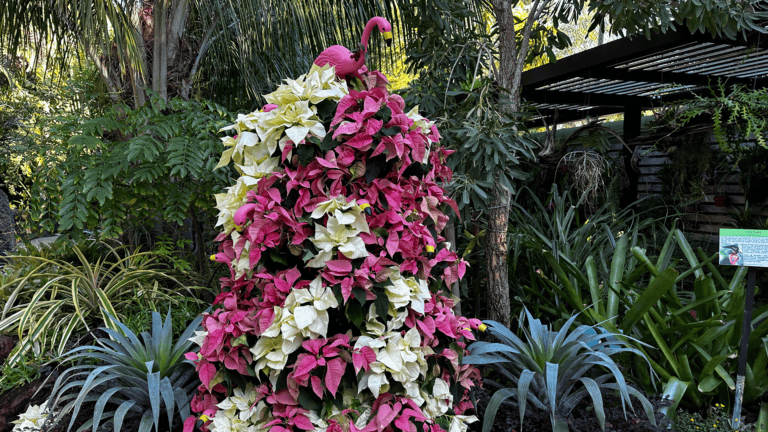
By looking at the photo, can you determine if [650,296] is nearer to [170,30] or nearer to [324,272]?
[324,272]

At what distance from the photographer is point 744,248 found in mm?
2084

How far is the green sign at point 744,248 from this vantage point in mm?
2053

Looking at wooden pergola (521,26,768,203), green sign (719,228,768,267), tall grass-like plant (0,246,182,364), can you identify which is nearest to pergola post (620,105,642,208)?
wooden pergola (521,26,768,203)

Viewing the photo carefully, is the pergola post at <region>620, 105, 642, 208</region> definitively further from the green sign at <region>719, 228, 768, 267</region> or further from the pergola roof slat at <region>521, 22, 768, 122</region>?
the green sign at <region>719, 228, 768, 267</region>

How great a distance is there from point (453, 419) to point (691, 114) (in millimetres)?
2309

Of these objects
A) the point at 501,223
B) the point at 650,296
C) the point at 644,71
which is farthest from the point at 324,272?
the point at 644,71

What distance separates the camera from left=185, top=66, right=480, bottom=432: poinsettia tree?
58.9 inches

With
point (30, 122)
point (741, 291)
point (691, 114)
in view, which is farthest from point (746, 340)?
point (30, 122)

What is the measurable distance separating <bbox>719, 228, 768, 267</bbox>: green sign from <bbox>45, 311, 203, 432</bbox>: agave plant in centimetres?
238

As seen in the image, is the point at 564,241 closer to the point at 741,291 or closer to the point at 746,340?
the point at 741,291

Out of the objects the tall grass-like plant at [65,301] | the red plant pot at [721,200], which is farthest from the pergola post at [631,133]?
A: the tall grass-like plant at [65,301]

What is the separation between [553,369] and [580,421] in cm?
29

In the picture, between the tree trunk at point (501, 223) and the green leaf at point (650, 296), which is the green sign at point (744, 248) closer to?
the green leaf at point (650, 296)

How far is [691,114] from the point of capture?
2.81 m
